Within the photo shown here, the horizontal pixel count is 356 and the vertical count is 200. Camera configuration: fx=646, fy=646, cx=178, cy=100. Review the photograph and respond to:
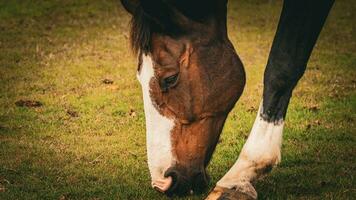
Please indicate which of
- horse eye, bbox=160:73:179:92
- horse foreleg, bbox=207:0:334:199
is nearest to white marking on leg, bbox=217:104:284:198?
horse foreleg, bbox=207:0:334:199

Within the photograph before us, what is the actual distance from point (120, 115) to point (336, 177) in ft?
9.70

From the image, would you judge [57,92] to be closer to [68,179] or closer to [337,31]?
[68,179]

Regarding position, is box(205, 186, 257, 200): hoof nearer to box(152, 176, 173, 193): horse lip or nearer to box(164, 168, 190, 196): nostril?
box(164, 168, 190, 196): nostril

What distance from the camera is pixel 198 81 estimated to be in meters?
3.85

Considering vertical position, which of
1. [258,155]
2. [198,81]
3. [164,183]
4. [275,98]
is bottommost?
[258,155]

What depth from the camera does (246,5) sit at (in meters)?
16.0

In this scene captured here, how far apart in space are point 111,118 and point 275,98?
3.26 meters

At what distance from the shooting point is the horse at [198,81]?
373cm

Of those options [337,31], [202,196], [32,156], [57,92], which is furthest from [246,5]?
[202,196]

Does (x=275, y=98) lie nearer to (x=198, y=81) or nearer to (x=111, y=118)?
(x=198, y=81)

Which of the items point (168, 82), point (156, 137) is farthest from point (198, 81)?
point (156, 137)

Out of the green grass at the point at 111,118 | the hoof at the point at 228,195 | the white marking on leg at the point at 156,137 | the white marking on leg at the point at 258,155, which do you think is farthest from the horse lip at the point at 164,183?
the green grass at the point at 111,118

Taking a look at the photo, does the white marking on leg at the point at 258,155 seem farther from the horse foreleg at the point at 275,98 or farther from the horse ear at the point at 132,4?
the horse ear at the point at 132,4

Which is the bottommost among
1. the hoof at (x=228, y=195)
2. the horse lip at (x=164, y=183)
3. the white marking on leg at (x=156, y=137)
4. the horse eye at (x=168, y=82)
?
the hoof at (x=228, y=195)
